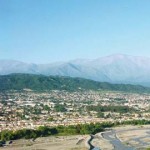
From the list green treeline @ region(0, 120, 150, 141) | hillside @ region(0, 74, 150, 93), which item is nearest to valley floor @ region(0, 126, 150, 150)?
green treeline @ region(0, 120, 150, 141)

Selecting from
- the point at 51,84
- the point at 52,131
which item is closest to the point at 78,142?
the point at 52,131

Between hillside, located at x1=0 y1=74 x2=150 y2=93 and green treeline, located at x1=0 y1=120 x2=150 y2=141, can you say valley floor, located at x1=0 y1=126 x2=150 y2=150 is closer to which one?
green treeline, located at x1=0 y1=120 x2=150 y2=141

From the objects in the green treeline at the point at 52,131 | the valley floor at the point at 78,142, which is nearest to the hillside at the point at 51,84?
the green treeline at the point at 52,131

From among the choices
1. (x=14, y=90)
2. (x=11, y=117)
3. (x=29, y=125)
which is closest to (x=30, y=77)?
(x=14, y=90)

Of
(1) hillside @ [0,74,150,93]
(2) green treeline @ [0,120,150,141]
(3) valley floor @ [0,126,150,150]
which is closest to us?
(3) valley floor @ [0,126,150,150]

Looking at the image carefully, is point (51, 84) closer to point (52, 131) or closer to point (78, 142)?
point (52, 131)

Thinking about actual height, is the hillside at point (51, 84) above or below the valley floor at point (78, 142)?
above

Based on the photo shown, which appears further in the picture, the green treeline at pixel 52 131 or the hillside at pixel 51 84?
the hillside at pixel 51 84

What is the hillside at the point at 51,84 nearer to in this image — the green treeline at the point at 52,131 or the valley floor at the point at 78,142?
the green treeline at the point at 52,131
